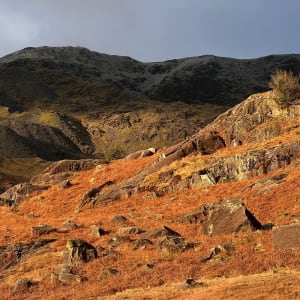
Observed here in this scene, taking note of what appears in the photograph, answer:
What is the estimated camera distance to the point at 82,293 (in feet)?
71.5

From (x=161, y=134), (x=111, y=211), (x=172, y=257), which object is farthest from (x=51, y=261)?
(x=161, y=134)

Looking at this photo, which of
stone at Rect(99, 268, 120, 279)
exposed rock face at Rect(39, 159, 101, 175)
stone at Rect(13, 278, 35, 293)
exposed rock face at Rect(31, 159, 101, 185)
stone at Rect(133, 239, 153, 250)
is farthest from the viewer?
exposed rock face at Rect(39, 159, 101, 175)

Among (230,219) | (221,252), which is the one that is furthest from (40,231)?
(221,252)

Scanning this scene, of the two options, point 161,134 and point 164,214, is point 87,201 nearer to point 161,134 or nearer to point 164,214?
point 164,214

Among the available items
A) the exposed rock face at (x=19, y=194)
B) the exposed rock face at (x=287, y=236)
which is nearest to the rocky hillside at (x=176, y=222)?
the exposed rock face at (x=287, y=236)

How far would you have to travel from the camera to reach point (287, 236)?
74.9 ft

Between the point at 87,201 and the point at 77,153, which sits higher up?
the point at 77,153

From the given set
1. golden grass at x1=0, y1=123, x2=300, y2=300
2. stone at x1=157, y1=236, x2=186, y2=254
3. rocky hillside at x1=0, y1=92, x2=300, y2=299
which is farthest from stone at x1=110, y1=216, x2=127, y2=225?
stone at x1=157, y1=236, x2=186, y2=254

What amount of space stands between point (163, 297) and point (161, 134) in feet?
556

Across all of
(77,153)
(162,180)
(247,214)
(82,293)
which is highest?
(77,153)

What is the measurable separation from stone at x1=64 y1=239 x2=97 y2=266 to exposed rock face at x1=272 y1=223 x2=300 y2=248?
10.9 meters

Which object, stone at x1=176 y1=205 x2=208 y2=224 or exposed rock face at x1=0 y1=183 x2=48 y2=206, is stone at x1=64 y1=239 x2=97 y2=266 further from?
exposed rock face at x1=0 y1=183 x2=48 y2=206

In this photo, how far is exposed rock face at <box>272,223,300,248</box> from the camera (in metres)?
22.4

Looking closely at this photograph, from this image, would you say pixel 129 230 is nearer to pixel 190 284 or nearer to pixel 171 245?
pixel 171 245
